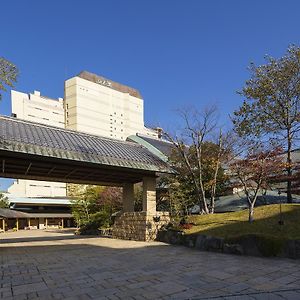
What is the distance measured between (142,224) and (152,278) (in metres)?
8.64

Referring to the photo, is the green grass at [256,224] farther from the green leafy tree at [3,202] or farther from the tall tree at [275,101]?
the green leafy tree at [3,202]

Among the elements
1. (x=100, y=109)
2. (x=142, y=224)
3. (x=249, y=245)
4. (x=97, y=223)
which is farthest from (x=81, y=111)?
(x=249, y=245)

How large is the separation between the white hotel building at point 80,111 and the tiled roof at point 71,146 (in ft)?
214

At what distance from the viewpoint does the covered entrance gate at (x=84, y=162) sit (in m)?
12.0

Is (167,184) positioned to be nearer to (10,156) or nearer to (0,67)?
(10,156)

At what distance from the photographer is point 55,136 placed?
45.5 feet

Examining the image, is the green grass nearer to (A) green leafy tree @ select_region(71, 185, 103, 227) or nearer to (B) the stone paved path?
(B) the stone paved path

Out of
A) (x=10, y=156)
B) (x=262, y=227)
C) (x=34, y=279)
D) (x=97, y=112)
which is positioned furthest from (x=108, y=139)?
(x=97, y=112)

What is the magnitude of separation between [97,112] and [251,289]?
8693 centimetres

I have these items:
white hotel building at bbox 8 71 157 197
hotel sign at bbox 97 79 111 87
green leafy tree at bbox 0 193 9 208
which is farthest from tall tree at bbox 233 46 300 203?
hotel sign at bbox 97 79 111 87

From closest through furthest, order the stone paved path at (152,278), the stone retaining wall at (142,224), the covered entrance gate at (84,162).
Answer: the stone paved path at (152,278)
the covered entrance gate at (84,162)
the stone retaining wall at (142,224)

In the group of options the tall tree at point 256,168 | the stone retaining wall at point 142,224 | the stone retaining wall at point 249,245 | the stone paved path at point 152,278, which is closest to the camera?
the stone paved path at point 152,278

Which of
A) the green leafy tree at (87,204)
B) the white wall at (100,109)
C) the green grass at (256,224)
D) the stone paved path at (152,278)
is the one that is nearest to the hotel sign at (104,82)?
the white wall at (100,109)

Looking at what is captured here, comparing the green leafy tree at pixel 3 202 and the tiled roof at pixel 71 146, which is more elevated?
the tiled roof at pixel 71 146
